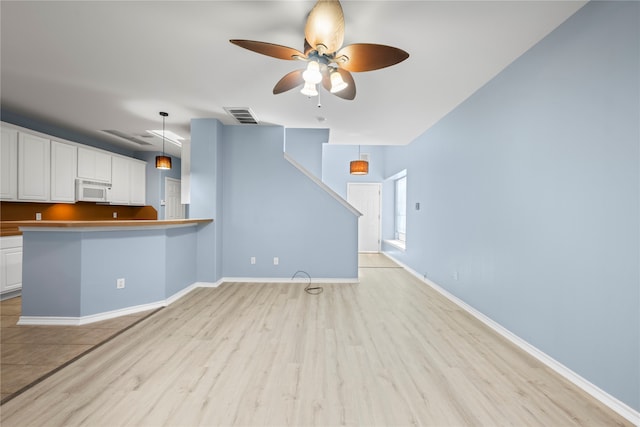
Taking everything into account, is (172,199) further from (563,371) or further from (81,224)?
(563,371)

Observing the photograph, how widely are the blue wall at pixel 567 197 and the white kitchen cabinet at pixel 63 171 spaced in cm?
628

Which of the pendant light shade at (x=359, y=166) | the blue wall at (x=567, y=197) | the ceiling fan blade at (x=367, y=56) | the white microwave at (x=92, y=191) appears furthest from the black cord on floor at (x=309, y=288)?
the white microwave at (x=92, y=191)

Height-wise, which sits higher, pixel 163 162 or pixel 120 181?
pixel 163 162

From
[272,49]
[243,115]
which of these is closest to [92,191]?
[243,115]

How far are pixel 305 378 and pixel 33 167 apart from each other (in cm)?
508

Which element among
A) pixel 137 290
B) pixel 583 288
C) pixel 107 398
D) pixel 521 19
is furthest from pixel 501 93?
pixel 137 290

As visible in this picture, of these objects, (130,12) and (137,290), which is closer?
(130,12)

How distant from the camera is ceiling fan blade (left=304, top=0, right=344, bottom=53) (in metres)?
1.44

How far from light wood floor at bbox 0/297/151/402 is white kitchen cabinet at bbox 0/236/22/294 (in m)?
0.65

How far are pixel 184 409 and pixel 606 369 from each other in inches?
107

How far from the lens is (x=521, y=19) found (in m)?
1.88

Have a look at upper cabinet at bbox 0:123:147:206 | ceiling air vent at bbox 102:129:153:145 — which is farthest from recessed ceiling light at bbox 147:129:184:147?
upper cabinet at bbox 0:123:147:206

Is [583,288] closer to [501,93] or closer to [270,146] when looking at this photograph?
[501,93]

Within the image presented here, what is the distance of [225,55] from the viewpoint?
2.37m
